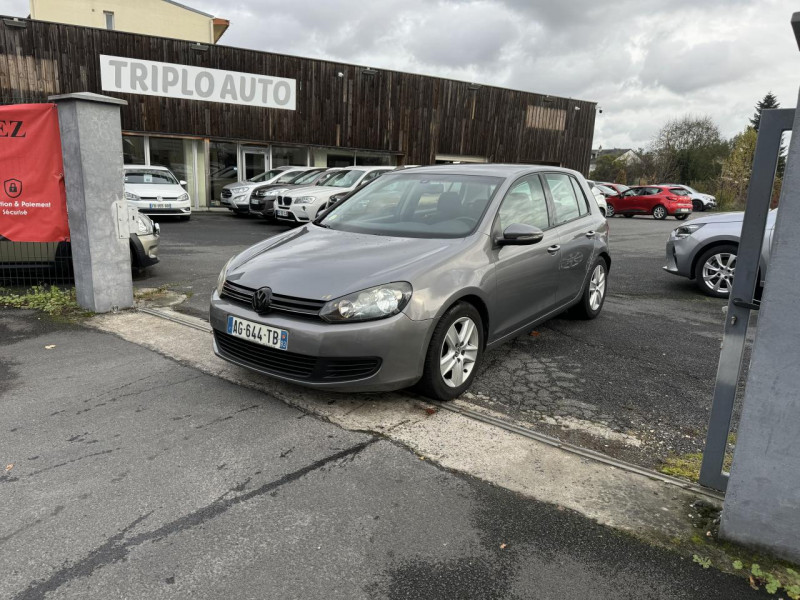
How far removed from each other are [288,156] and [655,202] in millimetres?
16414

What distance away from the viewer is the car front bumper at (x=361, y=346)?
342 centimetres

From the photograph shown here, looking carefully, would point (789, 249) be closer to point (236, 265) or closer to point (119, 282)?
point (236, 265)

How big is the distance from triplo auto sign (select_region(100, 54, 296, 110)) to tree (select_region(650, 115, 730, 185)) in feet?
123

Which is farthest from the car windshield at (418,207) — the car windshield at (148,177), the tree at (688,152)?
the tree at (688,152)

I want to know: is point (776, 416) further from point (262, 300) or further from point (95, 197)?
point (95, 197)

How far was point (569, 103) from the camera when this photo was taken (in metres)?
29.5

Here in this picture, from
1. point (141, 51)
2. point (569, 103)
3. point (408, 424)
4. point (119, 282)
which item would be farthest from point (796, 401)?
point (569, 103)

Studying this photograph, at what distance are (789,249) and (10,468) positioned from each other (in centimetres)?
370

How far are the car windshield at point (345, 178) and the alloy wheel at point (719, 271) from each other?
30.8 feet

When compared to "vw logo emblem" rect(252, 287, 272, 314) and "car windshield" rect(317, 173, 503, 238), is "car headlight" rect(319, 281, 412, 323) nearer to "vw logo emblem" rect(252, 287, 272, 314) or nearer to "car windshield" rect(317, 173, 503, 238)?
"vw logo emblem" rect(252, 287, 272, 314)

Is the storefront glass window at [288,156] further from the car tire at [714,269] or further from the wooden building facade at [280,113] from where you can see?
the car tire at [714,269]

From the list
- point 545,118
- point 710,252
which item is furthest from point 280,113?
point 710,252

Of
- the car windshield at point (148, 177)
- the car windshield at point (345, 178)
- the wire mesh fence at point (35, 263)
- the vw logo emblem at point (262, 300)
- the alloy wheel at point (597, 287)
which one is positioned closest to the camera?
the vw logo emblem at point (262, 300)

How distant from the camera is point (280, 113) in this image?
70.0 ft
